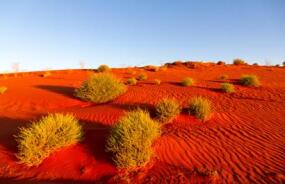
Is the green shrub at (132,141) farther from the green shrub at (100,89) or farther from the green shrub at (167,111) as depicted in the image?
the green shrub at (100,89)

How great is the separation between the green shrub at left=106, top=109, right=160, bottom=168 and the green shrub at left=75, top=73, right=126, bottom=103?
20.8ft

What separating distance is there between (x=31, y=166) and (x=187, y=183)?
3864 mm

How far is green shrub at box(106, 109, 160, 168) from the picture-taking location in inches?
276

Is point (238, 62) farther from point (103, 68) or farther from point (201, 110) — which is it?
point (201, 110)

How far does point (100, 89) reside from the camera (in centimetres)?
1443

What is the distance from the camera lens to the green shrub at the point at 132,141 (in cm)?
702

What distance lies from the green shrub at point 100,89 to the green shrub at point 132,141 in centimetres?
634

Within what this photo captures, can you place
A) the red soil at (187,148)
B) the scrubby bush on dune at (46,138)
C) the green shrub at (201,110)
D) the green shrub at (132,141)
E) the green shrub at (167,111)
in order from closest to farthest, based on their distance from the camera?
1. the red soil at (187,148)
2. the green shrub at (132,141)
3. the scrubby bush on dune at (46,138)
4. the green shrub at (167,111)
5. the green shrub at (201,110)

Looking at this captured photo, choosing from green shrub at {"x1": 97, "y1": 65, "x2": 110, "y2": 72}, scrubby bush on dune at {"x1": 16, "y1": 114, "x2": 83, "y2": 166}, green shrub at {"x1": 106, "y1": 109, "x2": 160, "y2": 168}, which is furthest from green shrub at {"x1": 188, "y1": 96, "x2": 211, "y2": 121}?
green shrub at {"x1": 97, "y1": 65, "x2": 110, "y2": 72}

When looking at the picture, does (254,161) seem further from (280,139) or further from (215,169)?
(280,139)

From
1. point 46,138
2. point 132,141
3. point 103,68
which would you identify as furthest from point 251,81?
point 103,68

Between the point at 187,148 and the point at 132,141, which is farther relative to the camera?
the point at 187,148

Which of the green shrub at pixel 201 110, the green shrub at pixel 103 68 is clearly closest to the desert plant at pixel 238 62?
the green shrub at pixel 103 68

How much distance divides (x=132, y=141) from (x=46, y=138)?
2277mm
